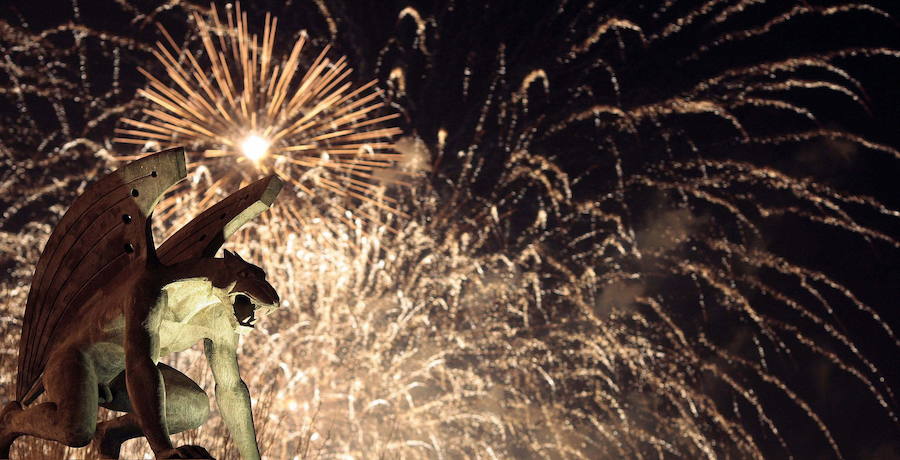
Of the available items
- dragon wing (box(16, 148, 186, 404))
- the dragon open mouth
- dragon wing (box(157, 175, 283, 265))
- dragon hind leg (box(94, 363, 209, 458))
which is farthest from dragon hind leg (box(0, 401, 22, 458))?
the dragon open mouth

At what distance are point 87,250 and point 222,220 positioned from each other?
94cm

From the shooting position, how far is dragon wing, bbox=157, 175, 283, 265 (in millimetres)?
4523

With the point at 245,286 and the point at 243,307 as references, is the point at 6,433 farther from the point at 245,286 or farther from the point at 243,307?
the point at 245,286

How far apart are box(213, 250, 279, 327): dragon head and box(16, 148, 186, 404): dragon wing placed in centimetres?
59

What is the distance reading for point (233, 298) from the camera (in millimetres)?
4379

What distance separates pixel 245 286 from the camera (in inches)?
168

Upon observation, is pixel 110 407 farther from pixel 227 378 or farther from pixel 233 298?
pixel 233 298

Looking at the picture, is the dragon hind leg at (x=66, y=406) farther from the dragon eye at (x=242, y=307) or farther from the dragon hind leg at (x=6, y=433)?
the dragon eye at (x=242, y=307)

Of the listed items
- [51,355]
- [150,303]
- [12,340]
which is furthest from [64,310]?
[12,340]

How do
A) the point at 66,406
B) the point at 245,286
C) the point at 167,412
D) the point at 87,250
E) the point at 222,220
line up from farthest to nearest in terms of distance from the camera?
1. the point at 87,250
2. the point at 222,220
3. the point at 167,412
4. the point at 245,286
5. the point at 66,406

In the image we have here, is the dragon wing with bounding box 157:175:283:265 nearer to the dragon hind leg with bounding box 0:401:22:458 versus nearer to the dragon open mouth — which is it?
the dragon open mouth

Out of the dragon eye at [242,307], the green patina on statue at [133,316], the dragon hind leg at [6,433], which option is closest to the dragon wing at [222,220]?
the green patina on statue at [133,316]

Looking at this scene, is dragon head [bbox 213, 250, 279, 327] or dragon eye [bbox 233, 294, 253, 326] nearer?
dragon head [bbox 213, 250, 279, 327]

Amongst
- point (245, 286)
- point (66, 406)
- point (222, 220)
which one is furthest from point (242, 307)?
point (66, 406)
